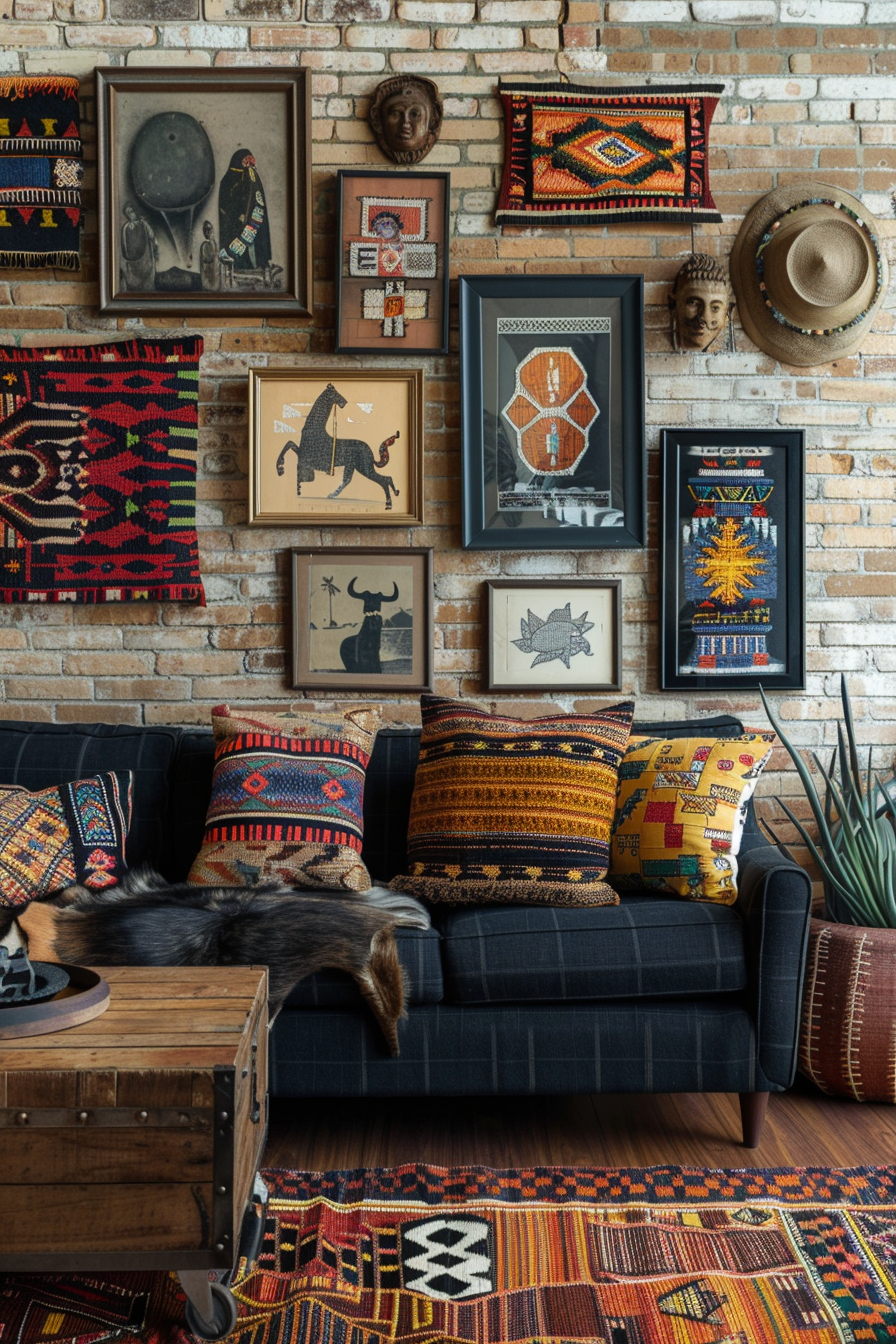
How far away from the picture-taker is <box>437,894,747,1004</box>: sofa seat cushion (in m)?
2.03

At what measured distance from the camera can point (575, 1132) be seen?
84.2 inches

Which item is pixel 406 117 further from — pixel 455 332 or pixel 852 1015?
pixel 852 1015

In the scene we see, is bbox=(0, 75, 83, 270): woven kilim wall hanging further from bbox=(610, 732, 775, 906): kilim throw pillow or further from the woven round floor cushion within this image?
the woven round floor cushion

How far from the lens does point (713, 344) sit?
116 inches

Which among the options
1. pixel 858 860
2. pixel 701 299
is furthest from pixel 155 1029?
pixel 701 299

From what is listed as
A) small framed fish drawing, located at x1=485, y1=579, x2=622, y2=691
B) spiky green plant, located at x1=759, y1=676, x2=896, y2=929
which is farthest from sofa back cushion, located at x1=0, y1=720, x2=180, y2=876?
spiky green plant, located at x1=759, y1=676, x2=896, y2=929

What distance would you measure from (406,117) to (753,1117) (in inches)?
102

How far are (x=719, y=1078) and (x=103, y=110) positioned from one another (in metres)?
2.88

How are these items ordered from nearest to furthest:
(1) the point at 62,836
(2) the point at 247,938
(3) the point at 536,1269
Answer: (3) the point at 536,1269, (2) the point at 247,938, (1) the point at 62,836

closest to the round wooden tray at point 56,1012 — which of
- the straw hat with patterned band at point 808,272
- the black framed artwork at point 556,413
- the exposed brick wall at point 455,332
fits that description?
the exposed brick wall at point 455,332

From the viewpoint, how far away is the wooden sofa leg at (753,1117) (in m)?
2.06

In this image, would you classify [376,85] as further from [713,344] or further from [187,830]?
[187,830]

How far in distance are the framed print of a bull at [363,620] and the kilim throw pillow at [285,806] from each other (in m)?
0.43

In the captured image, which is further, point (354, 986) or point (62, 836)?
point (62, 836)
